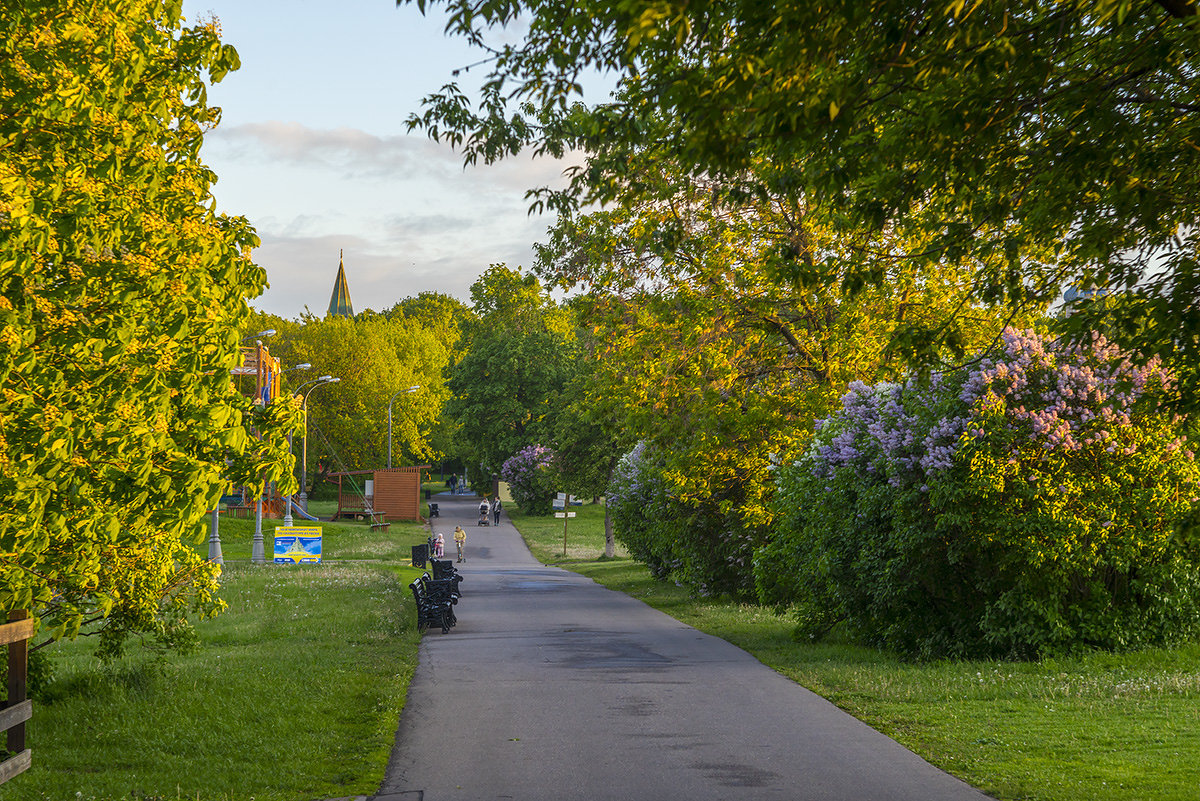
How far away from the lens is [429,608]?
1964 centimetres

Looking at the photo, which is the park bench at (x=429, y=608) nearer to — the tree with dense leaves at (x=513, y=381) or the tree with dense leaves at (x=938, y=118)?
the tree with dense leaves at (x=938, y=118)

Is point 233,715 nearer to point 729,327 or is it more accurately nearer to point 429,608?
point 429,608

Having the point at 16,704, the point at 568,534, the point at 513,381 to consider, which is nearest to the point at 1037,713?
the point at 16,704

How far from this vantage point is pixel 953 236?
8.70m

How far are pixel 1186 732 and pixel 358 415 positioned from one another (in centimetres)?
7626

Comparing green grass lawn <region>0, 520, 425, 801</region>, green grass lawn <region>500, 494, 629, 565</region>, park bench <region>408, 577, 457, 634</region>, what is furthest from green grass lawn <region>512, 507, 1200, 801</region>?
green grass lawn <region>500, 494, 629, 565</region>

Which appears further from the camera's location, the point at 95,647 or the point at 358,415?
the point at 358,415

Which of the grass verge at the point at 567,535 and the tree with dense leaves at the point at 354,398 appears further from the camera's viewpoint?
the tree with dense leaves at the point at 354,398

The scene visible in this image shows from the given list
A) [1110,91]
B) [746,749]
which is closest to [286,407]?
[746,749]

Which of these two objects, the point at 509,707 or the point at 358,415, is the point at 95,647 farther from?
the point at 358,415

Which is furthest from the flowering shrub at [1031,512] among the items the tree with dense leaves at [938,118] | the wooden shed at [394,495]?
the wooden shed at [394,495]

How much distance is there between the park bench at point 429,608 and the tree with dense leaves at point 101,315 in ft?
33.1

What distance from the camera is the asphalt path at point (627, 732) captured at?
8.12 metres

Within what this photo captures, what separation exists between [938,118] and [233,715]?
8.59 metres
